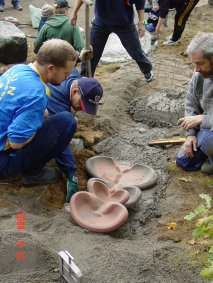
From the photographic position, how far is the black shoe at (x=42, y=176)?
3738mm

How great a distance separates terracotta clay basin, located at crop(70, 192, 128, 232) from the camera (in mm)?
3324

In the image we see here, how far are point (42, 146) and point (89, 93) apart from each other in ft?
1.86

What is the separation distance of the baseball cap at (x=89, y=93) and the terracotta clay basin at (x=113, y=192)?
1.96 feet

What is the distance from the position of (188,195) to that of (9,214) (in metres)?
1.49

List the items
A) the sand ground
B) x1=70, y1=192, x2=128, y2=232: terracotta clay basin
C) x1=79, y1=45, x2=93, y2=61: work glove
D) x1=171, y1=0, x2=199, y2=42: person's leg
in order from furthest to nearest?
x1=171, y1=0, x2=199, y2=42: person's leg
x1=79, y1=45, x2=93, y2=61: work glove
x1=70, y1=192, x2=128, y2=232: terracotta clay basin
the sand ground

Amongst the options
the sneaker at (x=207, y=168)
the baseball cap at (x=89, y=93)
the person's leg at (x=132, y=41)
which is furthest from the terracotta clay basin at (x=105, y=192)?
the person's leg at (x=132, y=41)

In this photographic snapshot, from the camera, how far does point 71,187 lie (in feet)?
12.2

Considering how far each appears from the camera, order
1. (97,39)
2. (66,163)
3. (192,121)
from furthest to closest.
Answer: (97,39)
(192,121)
(66,163)

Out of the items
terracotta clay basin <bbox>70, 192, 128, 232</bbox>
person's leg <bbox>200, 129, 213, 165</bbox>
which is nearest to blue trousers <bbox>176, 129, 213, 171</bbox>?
person's leg <bbox>200, 129, 213, 165</bbox>

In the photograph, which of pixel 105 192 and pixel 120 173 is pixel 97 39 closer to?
pixel 120 173

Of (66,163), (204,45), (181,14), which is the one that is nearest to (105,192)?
(66,163)

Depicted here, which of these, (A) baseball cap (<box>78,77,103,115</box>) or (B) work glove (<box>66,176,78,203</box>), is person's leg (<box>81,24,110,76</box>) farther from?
(B) work glove (<box>66,176,78,203</box>)

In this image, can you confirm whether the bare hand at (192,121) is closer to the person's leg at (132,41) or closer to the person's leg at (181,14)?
the person's leg at (132,41)

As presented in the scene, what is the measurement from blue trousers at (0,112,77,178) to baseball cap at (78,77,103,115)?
19 centimetres
